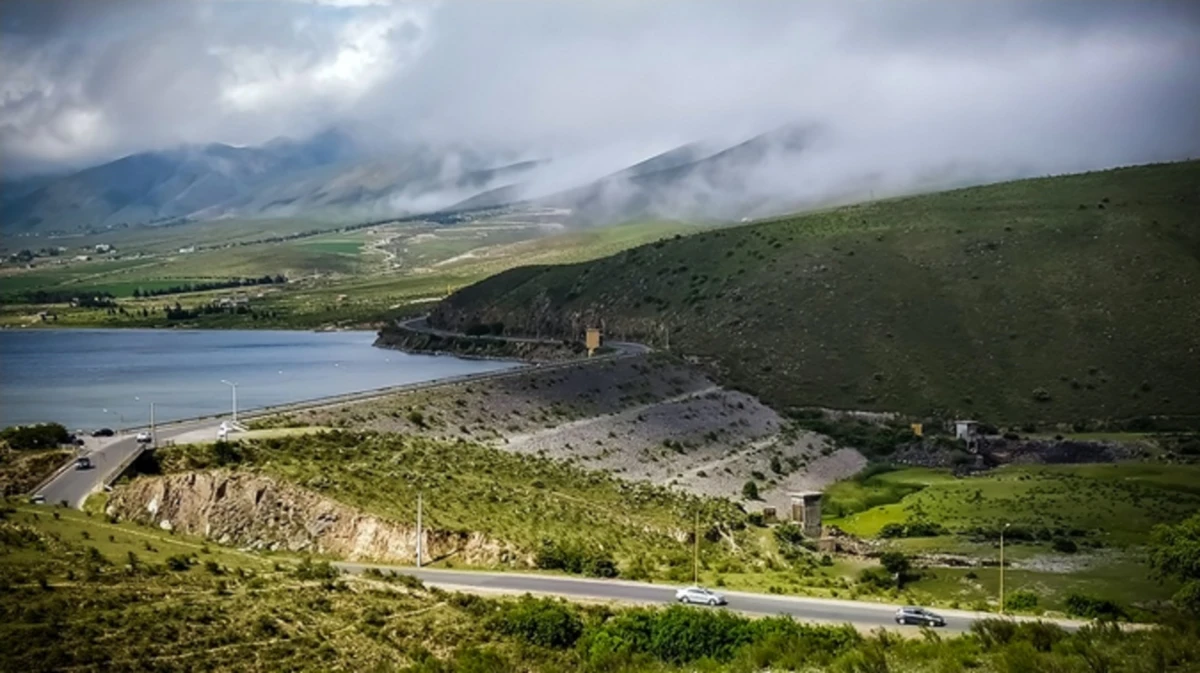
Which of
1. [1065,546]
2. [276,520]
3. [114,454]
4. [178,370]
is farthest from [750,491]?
[178,370]

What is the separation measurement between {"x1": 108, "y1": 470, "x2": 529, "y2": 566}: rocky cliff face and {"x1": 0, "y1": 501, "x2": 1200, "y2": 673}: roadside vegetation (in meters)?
5.77

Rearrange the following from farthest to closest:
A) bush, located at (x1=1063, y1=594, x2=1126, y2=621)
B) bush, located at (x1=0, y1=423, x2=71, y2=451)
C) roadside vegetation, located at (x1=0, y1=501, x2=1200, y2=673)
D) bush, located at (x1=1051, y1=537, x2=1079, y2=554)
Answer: bush, located at (x1=1051, y1=537, x2=1079, y2=554) → bush, located at (x1=0, y1=423, x2=71, y2=451) → bush, located at (x1=1063, y1=594, x2=1126, y2=621) → roadside vegetation, located at (x1=0, y1=501, x2=1200, y2=673)

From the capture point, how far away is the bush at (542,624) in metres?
→ 26.5

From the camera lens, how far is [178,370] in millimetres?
105438

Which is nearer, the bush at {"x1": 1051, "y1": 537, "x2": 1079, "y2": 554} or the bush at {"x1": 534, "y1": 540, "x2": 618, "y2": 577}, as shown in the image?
the bush at {"x1": 534, "y1": 540, "x2": 618, "y2": 577}

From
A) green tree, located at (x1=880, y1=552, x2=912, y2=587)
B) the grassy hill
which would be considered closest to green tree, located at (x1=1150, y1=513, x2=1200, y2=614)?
green tree, located at (x1=880, y1=552, x2=912, y2=587)

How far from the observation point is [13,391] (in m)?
90.4

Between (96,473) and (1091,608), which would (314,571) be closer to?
(96,473)

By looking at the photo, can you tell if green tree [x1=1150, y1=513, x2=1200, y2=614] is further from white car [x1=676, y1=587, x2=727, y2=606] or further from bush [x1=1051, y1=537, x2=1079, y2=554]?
white car [x1=676, y1=587, x2=727, y2=606]

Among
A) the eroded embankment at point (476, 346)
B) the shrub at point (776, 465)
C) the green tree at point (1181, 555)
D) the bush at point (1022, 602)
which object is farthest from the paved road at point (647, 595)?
the eroded embankment at point (476, 346)

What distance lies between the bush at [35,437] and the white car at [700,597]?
25.3 m

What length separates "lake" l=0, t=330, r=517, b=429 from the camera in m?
78.4

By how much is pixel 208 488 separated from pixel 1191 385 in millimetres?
65133

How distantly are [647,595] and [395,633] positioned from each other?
7.33 metres
